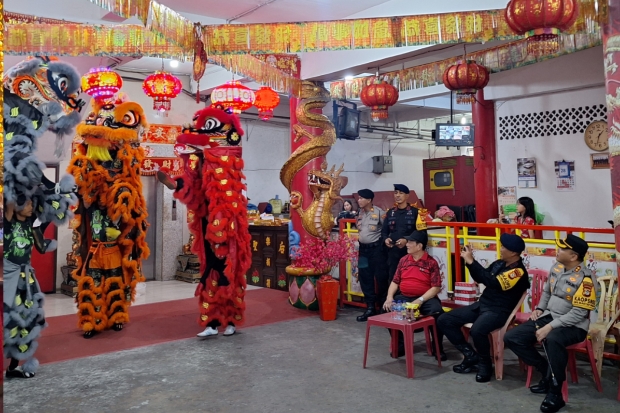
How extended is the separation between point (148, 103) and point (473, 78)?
5538 millimetres

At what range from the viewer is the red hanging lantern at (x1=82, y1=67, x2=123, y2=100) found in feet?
18.6

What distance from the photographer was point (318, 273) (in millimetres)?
6078

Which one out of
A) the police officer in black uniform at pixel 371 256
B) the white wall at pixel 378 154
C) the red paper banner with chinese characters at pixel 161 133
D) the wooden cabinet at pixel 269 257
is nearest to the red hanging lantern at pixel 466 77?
the police officer in black uniform at pixel 371 256

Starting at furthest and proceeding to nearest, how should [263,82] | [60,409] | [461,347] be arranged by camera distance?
[263,82] → [461,347] → [60,409]

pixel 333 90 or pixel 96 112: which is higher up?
pixel 333 90

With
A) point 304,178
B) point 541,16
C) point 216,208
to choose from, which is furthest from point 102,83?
point 541,16

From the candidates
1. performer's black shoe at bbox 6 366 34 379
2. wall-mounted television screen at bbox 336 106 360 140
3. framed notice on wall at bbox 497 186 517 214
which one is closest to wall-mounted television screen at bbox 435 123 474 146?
framed notice on wall at bbox 497 186 517 214

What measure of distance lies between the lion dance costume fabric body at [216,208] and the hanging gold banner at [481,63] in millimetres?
2299

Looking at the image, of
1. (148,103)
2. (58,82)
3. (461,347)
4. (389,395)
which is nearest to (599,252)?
(461,347)

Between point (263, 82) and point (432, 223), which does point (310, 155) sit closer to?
point (263, 82)

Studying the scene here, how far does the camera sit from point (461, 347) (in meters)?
3.89

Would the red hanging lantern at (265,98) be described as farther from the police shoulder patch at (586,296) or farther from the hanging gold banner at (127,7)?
the police shoulder patch at (586,296)

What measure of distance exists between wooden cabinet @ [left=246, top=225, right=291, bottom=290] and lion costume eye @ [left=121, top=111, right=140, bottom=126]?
2.77 m

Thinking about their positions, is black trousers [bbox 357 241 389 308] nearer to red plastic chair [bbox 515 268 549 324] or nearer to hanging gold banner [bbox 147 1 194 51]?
red plastic chair [bbox 515 268 549 324]
